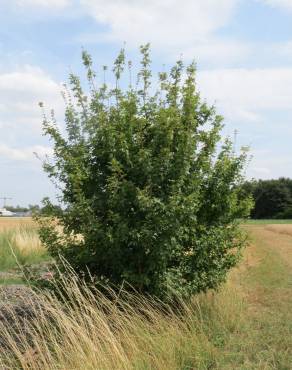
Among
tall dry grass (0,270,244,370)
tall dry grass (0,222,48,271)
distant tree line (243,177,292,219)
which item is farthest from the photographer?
distant tree line (243,177,292,219)

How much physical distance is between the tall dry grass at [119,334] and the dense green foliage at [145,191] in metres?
0.40

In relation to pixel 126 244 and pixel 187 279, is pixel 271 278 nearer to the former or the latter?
pixel 187 279

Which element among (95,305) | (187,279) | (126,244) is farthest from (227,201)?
(95,305)

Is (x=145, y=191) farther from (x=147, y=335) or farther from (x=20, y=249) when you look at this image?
(x=20, y=249)

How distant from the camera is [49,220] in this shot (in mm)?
7836

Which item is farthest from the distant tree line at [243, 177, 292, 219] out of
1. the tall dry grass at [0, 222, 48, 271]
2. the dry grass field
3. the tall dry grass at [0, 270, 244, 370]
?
the tall dry grass at [0, 270, 244, 370]

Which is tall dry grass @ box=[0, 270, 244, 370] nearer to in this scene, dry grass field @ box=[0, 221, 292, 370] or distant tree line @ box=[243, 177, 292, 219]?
dry grass field @ box=[0, 221, 292, 370]

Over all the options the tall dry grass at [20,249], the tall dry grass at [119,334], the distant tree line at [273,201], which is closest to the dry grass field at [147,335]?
the tall dry grass at [119,334]

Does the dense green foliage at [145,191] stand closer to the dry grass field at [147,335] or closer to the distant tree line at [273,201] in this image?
the dry grass field at [147,335]

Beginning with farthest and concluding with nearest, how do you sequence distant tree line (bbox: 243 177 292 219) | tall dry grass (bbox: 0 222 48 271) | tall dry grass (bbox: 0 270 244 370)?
distant tree line (bbox: 243 177 292 219), tall dry grass (bbox: 0 222 48 271), tall dry grass (bbox: 0 270 244 370)

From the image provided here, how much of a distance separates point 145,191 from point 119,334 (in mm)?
1697

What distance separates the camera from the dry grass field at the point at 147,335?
5617 millimetres

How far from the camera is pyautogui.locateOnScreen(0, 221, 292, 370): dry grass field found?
18.4 ft

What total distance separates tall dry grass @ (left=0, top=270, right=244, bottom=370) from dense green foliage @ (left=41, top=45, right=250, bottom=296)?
15.6 inches
